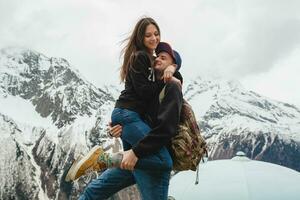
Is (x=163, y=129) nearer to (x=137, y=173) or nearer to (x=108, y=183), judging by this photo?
(x=137, y=173)

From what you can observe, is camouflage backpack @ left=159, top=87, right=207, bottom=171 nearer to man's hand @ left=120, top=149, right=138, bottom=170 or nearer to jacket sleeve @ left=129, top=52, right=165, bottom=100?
jacket sleeve @ left=129, top=52, right=165, bottom=100

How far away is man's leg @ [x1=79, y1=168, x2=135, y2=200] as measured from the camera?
6516 mm

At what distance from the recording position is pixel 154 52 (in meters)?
6.79

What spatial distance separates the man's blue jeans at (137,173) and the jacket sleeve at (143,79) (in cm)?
23

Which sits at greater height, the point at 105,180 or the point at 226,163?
the point at 226,163

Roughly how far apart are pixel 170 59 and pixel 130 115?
79 centimetres

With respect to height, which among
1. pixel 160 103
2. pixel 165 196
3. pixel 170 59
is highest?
pixel 170 59

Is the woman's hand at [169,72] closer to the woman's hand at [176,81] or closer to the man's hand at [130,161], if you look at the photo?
the woman's hand at [176,81]

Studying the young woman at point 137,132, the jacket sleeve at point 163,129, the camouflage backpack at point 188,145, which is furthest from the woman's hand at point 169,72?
the jacket sleeve at point 163,129

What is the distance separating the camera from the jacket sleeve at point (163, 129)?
232 inches

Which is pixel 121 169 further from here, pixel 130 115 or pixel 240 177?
pixel 240 177

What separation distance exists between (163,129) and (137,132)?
37cm

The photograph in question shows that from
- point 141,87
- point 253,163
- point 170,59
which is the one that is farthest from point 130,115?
point 253,163

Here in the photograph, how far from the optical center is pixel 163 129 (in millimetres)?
5902
